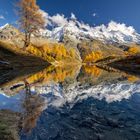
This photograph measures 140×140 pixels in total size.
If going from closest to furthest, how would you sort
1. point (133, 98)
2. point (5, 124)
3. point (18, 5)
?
point (5, 124) → point (133, 98) → point (18, 5)

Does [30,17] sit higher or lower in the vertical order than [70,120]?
higher

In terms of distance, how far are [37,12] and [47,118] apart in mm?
77416

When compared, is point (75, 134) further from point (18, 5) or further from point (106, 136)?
→ point (18, 5)

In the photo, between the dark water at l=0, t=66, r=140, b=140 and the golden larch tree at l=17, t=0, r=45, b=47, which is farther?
the golden larch tree at l=17, t=0, r=45, b=47

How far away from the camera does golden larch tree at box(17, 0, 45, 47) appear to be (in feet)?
310

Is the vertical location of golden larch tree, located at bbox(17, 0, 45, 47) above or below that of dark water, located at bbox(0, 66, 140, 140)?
above

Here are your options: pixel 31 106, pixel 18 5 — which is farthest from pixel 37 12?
pixel 31 106

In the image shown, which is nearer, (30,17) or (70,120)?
(70,120)

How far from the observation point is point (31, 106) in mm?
25844

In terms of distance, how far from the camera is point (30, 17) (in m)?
96.2

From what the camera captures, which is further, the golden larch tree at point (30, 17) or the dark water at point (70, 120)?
the golden larch tree at point (30, 17)

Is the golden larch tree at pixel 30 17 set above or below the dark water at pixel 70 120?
above

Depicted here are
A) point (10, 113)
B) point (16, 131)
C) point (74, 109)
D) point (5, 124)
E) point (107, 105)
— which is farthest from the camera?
point (107, 105)

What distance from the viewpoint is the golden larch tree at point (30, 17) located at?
94.6 meters
